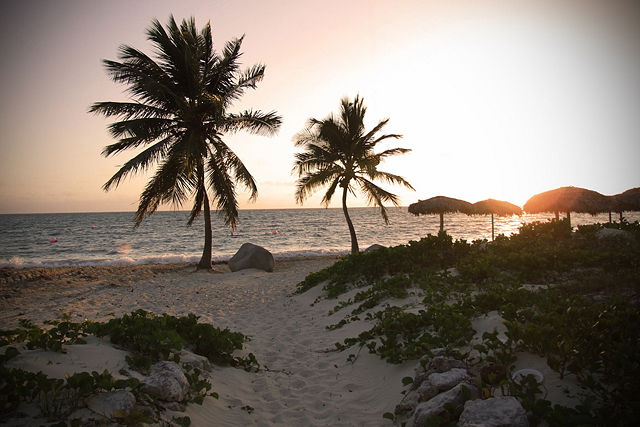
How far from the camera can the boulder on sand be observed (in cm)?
1498

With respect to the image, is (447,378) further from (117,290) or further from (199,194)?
(199,194)

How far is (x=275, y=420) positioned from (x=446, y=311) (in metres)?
2.78

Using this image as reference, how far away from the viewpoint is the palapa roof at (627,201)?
16128mm

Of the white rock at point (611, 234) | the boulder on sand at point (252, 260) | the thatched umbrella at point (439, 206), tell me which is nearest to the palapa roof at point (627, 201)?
the thatched umbrella at point (439, 206)

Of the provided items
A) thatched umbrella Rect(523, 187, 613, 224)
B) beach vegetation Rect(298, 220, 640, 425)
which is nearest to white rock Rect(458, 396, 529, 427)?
beach vegetation Rect(298, 220, 640, 425)

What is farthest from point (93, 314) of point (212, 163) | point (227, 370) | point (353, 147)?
point (353, 147)

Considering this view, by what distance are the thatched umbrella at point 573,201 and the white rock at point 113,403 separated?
18.5 metres

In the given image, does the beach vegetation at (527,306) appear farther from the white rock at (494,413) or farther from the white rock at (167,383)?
the white rock at (167,383)

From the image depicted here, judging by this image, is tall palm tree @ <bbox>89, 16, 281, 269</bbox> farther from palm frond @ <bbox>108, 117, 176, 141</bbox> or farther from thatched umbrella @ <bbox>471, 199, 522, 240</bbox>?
thatched umbrella @ <bbox>471, 199, 522, 240</bbox>

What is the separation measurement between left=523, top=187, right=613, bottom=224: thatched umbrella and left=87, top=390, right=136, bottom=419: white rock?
60.7 ft

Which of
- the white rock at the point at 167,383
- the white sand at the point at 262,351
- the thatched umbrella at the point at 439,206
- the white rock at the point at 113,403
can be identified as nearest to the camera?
the white rock at the point at 113,403

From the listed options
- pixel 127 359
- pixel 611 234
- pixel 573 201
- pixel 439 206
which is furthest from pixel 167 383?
pixel 573 201

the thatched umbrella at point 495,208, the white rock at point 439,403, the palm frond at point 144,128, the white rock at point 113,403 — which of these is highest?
the palm frond at point 144,128

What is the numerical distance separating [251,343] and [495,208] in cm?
1799
